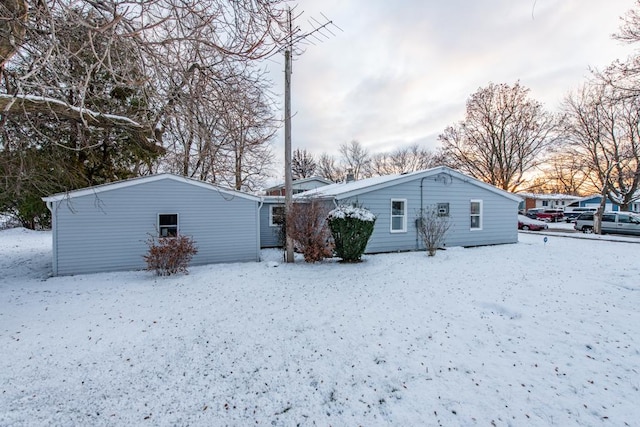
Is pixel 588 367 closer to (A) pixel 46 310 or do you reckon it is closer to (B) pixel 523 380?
(B) pixel 523 380

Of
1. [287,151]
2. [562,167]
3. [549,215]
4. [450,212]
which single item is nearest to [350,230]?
[287,151]

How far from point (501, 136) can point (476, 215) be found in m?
15.1

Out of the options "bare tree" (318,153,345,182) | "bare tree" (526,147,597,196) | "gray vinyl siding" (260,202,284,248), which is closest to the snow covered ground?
"gray vinyl siding" (260,202,284,248)

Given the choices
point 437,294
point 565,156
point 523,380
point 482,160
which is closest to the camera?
point 523,380

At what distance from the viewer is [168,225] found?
368 inches

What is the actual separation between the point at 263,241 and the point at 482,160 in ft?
70.0

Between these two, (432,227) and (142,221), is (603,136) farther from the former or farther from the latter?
(142,221)

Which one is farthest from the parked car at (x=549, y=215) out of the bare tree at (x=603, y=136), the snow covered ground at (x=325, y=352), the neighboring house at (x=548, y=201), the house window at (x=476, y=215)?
the snow covered ground at (x=325, y=352)

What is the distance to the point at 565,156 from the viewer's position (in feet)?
78.1

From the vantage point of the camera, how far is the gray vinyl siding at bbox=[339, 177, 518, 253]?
1159cm

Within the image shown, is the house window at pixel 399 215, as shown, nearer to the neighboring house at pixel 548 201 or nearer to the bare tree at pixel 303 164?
the bare tree at pixel 303 164

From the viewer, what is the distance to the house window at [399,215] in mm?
12000

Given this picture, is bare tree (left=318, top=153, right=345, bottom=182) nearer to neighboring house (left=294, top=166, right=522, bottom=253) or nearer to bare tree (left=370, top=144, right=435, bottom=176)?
bare tree (left=370, top=144, right=435, bottom=176)

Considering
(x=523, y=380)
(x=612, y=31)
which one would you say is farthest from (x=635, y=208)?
(x=523, y=380)
